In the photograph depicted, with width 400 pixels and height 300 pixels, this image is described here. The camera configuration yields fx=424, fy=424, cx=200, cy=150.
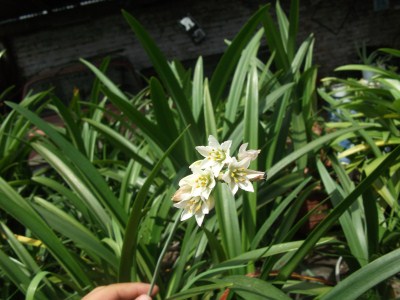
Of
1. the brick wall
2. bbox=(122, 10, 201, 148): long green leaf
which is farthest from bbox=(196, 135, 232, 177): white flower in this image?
the brick wall

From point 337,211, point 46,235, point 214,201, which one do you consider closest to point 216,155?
point 214,201

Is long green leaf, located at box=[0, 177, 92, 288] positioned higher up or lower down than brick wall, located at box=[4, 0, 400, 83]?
higher up

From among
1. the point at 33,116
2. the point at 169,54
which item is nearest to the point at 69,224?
the point at 33,116

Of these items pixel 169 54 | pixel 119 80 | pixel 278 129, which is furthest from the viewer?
pixel 169 54

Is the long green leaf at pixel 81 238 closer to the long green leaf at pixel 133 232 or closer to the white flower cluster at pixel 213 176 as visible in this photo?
the long green leaf at pixel 133 232

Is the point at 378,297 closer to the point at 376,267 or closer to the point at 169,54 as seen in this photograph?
the point at 376,267

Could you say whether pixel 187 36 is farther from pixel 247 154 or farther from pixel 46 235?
pixel 247 154

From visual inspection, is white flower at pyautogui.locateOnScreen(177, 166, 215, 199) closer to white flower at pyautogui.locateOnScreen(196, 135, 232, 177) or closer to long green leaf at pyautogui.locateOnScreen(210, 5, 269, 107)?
white flower at pyautogui.locateOnScreen(196, 135, 232, 177)
